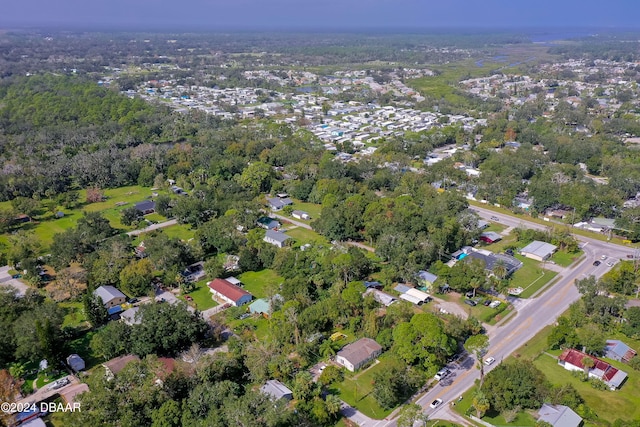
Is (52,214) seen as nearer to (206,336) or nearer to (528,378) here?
(206,336)

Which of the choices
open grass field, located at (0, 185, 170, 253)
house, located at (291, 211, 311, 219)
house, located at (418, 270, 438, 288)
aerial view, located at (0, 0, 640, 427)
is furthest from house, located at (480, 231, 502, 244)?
open grass field, located at (0, 185, 170, 253)

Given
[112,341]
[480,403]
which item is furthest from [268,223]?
[480,403]

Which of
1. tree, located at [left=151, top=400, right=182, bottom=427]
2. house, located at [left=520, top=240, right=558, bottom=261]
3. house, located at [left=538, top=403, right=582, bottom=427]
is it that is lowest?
house, located at [left=538, top=403, right=582, bottom=427]

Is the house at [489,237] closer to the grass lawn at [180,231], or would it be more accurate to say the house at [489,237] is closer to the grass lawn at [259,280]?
the grass lawn at [259,280]

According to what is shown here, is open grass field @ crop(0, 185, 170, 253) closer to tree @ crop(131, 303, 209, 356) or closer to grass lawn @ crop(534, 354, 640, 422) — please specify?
tree @ crop(131, 303, 209, 356)

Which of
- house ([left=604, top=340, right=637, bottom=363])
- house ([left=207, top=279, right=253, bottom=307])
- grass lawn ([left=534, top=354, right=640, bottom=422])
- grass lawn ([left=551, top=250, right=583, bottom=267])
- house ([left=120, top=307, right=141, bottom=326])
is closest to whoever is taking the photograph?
grass lawn ([left=534, top=354, right=640, bottom=422])

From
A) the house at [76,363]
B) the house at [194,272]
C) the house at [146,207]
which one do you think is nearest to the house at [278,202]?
the house at [146,207]
